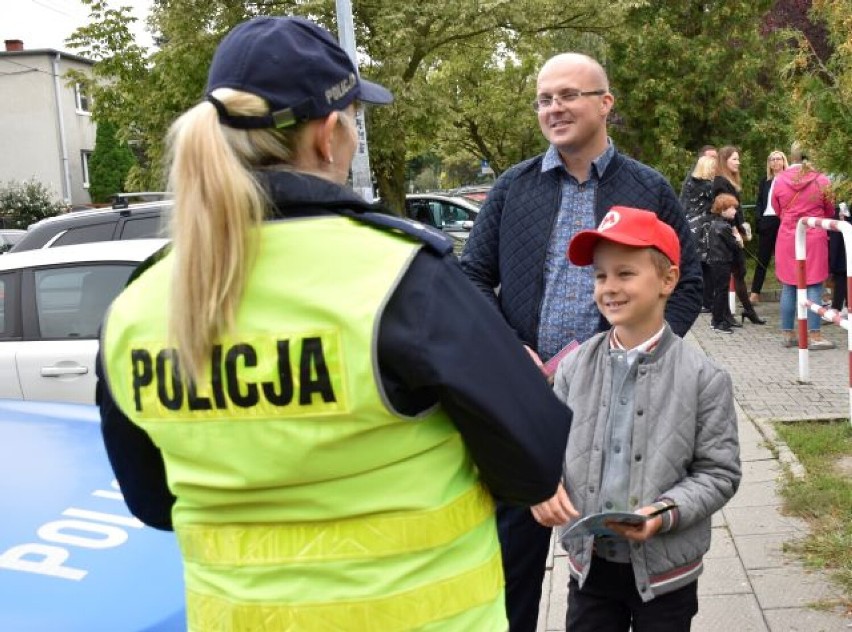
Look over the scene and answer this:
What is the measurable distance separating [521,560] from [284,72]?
1.91 meters

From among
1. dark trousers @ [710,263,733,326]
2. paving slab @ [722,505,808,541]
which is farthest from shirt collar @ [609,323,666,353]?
dark trousers @ [710,263,733,326]

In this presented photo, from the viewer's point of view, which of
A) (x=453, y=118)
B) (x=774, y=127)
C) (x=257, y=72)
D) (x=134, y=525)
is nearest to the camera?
(x=257, y=72)

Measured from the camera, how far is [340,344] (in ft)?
5.07

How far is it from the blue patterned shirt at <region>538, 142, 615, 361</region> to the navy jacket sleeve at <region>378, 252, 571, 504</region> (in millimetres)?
Result: 1534

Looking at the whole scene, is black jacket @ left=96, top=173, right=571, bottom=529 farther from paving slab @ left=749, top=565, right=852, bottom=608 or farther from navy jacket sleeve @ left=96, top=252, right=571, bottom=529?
paving slab @ left=749, top=565, right=852, bottom=608

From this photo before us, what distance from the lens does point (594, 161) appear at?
3312mm

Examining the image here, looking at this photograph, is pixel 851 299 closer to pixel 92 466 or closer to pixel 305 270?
pixel 92 466

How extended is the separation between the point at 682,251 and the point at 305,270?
2.06 meters

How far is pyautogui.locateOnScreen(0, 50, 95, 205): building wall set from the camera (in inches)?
1662

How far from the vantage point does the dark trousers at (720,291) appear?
1088cm

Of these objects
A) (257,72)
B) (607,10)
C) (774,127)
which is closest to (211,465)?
(257,72)

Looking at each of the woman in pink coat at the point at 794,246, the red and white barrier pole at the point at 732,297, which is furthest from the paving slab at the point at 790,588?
the red and white barrier pole at the point at 732,297

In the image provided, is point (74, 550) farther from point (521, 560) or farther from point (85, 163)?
point (85, 163)

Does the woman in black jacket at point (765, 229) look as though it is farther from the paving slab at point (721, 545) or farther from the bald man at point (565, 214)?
the bald man at point (565, 214)
